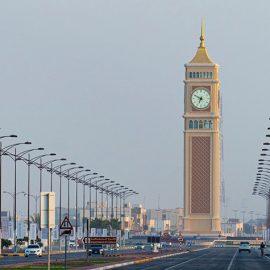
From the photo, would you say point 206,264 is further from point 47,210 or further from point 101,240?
point 47,210

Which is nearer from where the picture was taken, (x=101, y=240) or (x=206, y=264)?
(x=206, y=264)

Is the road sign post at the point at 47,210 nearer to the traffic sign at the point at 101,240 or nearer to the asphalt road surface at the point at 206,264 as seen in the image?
the asphalt road surface at the point at 206,264

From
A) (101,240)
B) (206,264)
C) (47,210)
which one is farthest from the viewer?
(101,240)

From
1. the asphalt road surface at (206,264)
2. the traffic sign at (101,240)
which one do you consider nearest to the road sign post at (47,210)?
the asphalt road surface at (206,264)

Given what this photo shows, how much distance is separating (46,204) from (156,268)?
3439 centimetres

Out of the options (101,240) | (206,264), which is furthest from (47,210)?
(101,240)

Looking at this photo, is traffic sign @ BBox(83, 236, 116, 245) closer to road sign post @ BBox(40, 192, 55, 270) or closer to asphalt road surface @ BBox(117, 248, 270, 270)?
asphalt road surface @ BBox(117, 248, 270, 270)

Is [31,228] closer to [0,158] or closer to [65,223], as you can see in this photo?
[0,158]

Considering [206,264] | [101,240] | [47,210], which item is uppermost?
[47,210]

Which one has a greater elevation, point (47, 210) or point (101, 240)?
point (47, 210)

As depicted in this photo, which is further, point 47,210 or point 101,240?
point 101,240

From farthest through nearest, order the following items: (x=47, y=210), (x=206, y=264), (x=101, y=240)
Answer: (x=101, y=240), (x=206, y=264), (x=47, y=210)

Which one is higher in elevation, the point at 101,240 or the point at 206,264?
the point at 101,240

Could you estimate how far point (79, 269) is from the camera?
7688cm
